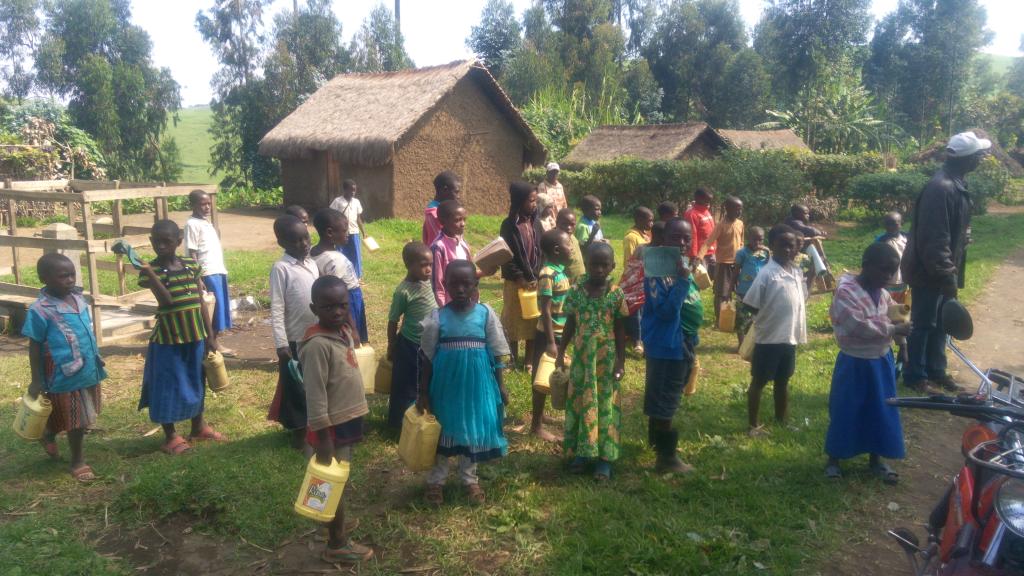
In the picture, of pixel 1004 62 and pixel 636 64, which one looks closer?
pixel 636 64

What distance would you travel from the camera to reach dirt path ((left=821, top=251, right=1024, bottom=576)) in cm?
362

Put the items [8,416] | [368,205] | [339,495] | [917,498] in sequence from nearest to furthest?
1. [339,495]
2. [917,498]
3. [8,416]
4. [368,205]

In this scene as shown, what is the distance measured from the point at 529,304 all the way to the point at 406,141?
37.2 ft

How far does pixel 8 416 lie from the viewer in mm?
5676

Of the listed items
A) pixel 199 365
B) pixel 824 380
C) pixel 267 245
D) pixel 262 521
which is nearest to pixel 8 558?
Answer: pixel 262 521

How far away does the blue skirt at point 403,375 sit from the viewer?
479 cm

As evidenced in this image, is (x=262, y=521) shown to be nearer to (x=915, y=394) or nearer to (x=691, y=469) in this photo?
(x=691, y=469)

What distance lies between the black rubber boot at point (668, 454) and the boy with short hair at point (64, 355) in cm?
336

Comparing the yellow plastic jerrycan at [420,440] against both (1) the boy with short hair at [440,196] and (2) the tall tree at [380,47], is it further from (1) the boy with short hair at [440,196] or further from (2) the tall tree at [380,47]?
(2) the tall tree at [380,47]

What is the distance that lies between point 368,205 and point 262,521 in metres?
13.2

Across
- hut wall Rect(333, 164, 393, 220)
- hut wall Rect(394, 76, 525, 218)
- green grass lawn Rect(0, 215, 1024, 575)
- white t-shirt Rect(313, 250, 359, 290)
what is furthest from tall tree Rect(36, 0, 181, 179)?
white t-shirt Rect(313, 250, 359, 290)

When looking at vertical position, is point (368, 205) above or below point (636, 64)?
below

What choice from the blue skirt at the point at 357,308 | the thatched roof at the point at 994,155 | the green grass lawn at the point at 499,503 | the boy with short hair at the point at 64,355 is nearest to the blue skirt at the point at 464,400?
the green grass lawn at the point at 499,503

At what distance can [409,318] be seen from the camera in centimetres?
470
